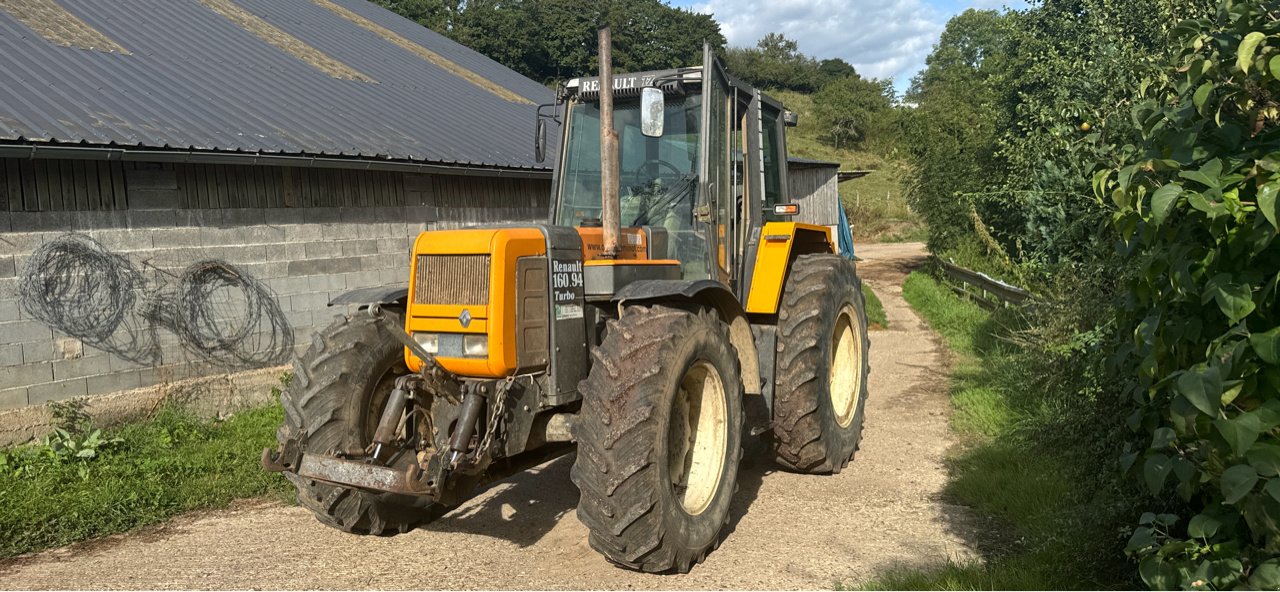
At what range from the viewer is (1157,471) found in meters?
2.59

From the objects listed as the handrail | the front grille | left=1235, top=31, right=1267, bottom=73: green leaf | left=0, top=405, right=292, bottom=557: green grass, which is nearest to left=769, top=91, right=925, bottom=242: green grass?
the handrail

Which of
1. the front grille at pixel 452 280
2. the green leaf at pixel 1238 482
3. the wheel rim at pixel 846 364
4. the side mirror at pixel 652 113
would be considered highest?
the side mirror at pixel 652 113

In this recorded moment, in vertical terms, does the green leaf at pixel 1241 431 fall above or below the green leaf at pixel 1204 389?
below

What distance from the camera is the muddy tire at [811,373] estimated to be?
5.63m

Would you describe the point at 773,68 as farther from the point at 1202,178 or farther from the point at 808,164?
the point at 1202,178

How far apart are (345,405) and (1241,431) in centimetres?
380

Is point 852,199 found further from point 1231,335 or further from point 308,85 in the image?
point 1231,335

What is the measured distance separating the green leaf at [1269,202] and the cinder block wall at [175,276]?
4.99 metres

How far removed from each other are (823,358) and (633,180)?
1678 millimetres

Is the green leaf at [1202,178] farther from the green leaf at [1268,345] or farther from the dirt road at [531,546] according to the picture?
the dirt road at [531,546]

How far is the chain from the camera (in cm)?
414

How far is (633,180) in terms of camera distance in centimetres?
552

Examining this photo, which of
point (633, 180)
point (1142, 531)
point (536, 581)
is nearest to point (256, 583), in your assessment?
point (536, 581)

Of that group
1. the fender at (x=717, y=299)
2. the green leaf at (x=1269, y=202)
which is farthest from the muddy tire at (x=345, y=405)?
the green leaf at (x=1269, y=202)
